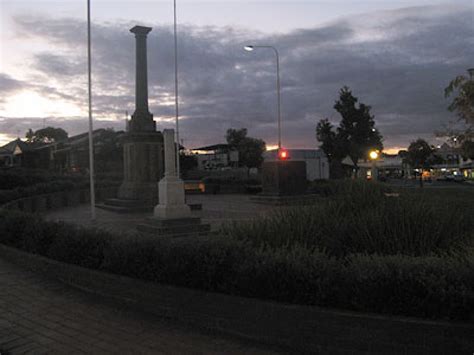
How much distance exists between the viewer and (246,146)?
79188mm

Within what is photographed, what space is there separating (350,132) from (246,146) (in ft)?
99.4

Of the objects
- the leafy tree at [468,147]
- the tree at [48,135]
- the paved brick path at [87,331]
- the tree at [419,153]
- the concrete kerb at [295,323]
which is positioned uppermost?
the tree at [48,135]

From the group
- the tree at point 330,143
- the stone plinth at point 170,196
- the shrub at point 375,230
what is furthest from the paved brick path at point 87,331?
the tree at point 330,143

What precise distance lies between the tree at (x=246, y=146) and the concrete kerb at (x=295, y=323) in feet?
229

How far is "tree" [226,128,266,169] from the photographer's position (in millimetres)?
77562

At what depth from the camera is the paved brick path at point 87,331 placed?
4.18 m

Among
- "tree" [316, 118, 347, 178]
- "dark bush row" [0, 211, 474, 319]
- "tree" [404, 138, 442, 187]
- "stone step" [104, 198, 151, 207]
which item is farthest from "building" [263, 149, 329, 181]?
Result: "dark bush row" [0, 211, 474, 319]

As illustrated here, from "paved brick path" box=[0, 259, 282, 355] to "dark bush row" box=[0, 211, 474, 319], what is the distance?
54 cm

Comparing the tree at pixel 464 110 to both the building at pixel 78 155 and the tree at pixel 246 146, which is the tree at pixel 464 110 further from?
the tree at pixel 246 146

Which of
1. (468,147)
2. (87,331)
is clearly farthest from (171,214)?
(468,147)

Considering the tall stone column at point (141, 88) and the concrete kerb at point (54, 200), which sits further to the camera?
the tall stone column at point (141, 88)

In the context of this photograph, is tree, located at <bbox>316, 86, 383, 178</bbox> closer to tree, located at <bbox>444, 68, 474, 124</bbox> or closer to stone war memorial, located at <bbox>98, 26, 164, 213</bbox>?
stone war memorial, located at <bbox>98, 26, 164, 213</bbox>

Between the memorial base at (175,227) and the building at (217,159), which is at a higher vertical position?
the building at (217,159)

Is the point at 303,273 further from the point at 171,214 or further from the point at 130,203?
the point at 130,203
